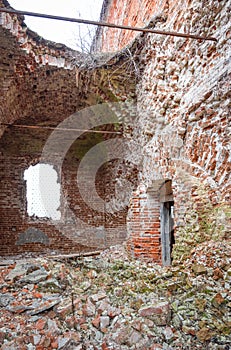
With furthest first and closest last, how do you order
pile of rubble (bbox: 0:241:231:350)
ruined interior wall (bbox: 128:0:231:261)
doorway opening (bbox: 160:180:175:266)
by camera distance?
doorway opening (bbox: 160:180:175:266) → ruined interior wall (bbox: 128:0:231:261) → pile of rubble (bbox: 0:241:231:350)

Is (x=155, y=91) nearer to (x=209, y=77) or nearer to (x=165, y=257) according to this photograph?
(x=209, y=77)

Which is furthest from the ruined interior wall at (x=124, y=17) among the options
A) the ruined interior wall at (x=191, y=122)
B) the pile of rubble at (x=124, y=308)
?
the pile of rubble at (x=124, y=308)

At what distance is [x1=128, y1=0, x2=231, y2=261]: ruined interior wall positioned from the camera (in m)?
3.14

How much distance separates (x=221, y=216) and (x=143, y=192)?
6.89 feet

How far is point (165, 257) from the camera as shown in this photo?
15.7 ft

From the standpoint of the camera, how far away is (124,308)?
111 inches

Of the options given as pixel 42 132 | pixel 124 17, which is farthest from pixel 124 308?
pixel 124 17

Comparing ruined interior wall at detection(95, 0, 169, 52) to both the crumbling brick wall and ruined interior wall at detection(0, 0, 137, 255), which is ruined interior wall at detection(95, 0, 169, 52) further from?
ruined interior wall at detection(0, 0, 137, 255)

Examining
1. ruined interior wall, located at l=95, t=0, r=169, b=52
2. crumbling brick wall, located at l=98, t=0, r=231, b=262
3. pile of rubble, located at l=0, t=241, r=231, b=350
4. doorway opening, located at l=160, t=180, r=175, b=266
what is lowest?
pile of rubble, located at l=0, t=241, r=231, b=350

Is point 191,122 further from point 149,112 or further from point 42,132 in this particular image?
point 42,132

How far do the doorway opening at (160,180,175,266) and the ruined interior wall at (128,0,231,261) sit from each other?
0.17 meters

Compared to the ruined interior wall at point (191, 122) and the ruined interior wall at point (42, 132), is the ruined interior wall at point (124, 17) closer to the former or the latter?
the ruined interior wall at point (191, 122)

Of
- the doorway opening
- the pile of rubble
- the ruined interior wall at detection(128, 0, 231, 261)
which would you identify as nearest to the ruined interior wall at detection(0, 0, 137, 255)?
the ruined interior wall at detection(128, 0, 231, 261)

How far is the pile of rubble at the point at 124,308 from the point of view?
241cm
